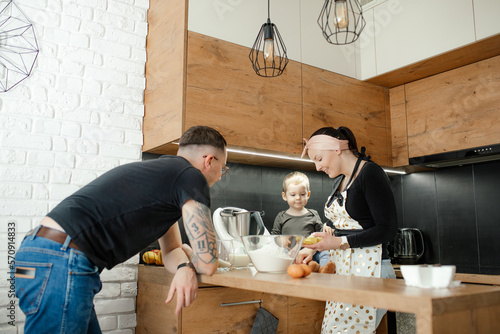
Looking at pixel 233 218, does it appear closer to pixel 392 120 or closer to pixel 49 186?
pixel 49 186

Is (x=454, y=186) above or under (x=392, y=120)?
under

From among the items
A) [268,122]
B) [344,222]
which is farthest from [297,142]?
[344,222]

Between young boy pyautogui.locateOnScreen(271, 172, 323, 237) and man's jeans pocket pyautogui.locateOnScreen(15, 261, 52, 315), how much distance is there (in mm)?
1930

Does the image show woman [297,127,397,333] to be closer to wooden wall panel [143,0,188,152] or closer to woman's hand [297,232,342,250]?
woman's hand [297,232,342,250]

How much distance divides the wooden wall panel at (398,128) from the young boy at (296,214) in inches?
29.9

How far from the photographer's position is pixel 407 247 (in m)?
3.25

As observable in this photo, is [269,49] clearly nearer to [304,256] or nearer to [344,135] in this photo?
[344,135]

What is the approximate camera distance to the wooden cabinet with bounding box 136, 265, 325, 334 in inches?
82.0

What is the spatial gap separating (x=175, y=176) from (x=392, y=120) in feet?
7.81

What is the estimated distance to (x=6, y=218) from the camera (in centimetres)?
221

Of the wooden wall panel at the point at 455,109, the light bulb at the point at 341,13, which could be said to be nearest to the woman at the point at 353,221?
the light bulb at the point at 341,13

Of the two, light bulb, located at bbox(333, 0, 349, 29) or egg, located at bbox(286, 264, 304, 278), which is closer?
egg, located at bbox(286, 264, 304, 278)

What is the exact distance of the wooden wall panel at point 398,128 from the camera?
10.8 feet

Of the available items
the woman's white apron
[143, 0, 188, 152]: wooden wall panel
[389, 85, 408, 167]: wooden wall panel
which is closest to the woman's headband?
the woman's white apron
